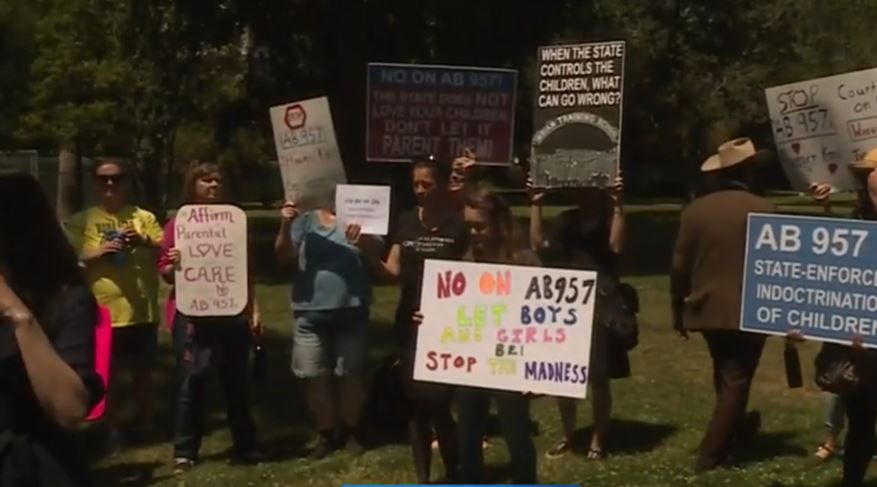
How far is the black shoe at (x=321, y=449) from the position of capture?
8938mm

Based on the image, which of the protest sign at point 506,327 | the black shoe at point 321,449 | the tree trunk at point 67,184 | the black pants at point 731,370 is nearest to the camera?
the protest sign at point 506,327

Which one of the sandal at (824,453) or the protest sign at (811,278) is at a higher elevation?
the protest sign at (811,278)

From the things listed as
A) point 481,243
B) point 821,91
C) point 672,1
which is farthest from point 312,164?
point 672,1

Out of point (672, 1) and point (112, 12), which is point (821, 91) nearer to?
point (112, 12)

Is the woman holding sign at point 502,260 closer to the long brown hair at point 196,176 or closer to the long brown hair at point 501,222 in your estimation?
the long brown hair at point 501,222

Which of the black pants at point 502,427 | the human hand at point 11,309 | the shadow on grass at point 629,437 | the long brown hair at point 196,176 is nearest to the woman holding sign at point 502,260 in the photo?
the black pants at point 502,427

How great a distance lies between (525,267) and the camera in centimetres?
686

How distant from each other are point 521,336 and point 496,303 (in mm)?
204

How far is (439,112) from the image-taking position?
9.23 m

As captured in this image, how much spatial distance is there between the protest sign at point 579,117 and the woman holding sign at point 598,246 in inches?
4.9

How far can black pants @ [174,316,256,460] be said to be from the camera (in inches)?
341

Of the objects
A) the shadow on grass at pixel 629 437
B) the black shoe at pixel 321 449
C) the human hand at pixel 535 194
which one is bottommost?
the black shoe at pixel 321 449

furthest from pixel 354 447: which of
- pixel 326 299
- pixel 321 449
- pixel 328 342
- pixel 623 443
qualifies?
pixel 623 443

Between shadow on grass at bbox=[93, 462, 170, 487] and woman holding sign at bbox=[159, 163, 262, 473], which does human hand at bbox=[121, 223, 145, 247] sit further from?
shadow on grass at bbox=[93, 462, 170, 487]
